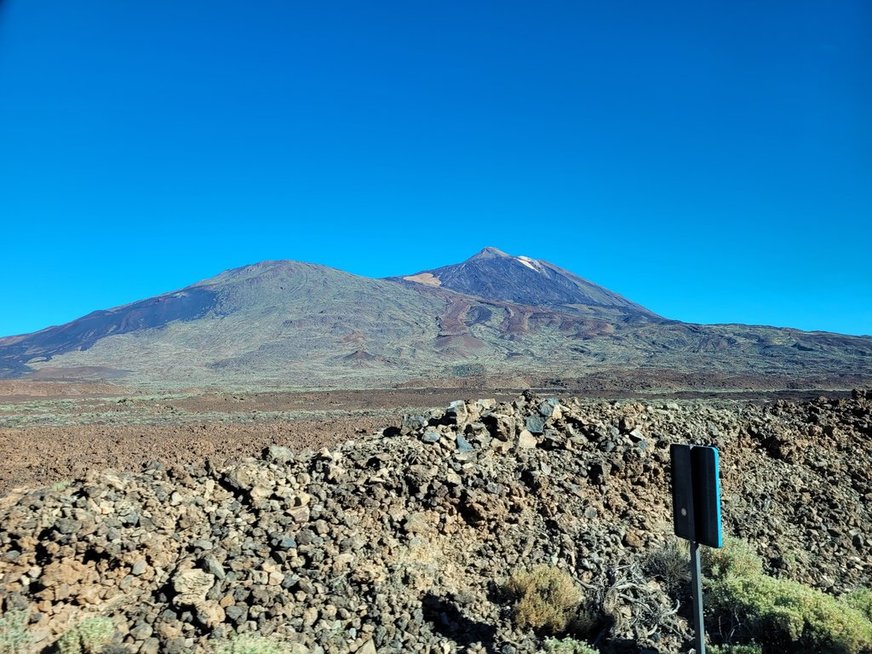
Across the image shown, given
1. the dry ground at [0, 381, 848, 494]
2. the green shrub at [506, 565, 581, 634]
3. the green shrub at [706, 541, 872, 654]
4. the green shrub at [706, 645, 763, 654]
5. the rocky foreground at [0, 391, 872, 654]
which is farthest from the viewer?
the dry ground at [0, 381, 848, 494]

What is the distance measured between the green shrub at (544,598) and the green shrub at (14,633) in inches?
152

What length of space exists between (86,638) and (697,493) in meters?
4.47

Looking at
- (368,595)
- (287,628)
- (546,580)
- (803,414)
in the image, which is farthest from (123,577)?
(803,414)

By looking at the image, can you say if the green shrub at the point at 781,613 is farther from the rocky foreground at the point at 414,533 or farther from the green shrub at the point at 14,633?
the green shrub at the point at 14,633

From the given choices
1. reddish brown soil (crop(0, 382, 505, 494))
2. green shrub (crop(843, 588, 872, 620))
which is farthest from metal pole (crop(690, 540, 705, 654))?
reddish brown soil (crop(0, 382, 505, 494))

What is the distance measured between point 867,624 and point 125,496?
22.2 ft

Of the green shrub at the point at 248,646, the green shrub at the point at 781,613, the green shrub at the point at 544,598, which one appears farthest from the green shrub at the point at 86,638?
the green shrub at the point at 781,613

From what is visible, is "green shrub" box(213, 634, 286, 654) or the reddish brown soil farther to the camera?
the reddish brown soil

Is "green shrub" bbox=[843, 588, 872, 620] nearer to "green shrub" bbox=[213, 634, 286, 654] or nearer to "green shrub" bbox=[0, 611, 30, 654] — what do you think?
"green shrub" bbox=[213, 634, 286, 654]

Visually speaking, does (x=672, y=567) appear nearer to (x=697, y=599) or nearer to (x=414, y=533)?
(x=697, y=599)

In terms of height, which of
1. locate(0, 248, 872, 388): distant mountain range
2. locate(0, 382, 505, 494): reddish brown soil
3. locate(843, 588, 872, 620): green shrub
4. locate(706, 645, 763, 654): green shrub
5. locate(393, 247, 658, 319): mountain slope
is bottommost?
locate(706, 645, 763, 654): green shrub

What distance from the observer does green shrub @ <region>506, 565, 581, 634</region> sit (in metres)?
5.01

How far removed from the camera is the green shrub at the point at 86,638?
14.0 ft

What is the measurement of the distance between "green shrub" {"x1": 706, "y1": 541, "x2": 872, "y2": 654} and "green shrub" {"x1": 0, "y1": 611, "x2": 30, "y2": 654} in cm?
564
